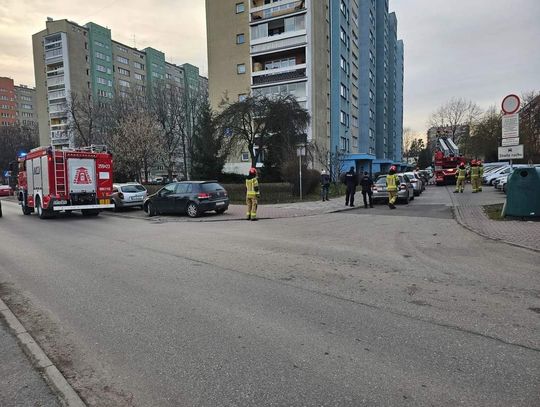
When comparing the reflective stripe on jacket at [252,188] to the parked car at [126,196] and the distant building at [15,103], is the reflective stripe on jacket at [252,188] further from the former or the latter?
the distant building at [15,103]

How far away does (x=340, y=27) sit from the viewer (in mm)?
48594

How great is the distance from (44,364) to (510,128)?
12671mm

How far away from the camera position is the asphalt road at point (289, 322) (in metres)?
2.91

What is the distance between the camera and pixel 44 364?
337 cm

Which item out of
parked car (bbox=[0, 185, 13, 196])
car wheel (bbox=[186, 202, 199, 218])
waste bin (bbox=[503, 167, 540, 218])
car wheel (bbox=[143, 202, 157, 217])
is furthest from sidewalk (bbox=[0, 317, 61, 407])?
parked car (bbox=[0, 185, 13, 196])

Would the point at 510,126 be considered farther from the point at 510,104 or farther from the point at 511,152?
the point at 511,152

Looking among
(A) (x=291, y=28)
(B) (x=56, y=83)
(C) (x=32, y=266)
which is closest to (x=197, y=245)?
(C) (x=32, y=266)

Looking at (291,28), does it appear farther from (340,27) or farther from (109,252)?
(109,252)

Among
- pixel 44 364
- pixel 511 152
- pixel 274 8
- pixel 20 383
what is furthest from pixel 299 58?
pixel 20 383

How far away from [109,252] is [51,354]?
526cm

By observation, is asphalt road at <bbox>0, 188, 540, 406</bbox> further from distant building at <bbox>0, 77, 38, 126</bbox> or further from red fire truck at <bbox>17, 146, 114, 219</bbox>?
distant building at <bbox>0, 77, 38, 126</bbox>

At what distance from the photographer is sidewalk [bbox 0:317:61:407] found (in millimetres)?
2838

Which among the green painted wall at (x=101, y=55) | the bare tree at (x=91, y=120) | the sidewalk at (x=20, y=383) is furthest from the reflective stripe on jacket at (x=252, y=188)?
the green painted wall at (x=101, y=55)

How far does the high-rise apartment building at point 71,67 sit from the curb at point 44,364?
68258mm
